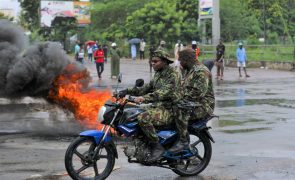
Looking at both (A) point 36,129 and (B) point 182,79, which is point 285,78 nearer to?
(A) point 36,129

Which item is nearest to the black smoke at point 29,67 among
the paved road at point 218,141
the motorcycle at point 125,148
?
the paved road at point 218,141

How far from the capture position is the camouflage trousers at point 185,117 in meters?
7.28

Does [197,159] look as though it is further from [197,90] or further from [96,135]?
[96,135]

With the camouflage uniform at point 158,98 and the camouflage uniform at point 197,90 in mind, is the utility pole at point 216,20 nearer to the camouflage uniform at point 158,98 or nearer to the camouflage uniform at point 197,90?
the camouflage uniform at point 197,90

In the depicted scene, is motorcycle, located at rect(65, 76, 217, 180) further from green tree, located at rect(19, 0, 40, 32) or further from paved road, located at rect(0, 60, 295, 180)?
green tree, located at rect(19, 0, 40, 32)

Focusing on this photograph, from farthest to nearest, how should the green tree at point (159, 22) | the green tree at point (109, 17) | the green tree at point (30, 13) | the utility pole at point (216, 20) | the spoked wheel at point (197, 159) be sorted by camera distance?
the green tree at point (30, 13), the green tree at point (109, 17), the green tree at point (159, 22), the utility pole at point (216, 20), the spoked wheel at point (197, 159)

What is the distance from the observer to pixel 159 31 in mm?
49156

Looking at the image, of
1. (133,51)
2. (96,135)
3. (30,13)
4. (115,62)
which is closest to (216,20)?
(133,51)

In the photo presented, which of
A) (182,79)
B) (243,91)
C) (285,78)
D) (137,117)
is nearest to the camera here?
(137,117)

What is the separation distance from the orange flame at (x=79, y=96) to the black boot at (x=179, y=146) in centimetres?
399

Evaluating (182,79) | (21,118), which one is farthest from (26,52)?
(182,79)

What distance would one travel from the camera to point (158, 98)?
23.6ft

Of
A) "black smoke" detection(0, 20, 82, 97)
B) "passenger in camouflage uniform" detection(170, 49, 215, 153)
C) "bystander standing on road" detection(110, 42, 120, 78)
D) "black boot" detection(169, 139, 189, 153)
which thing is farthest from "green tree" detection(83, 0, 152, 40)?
"black boot" detection(169, 139, 189, 153)

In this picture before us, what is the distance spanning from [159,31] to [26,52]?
37.6 metres
